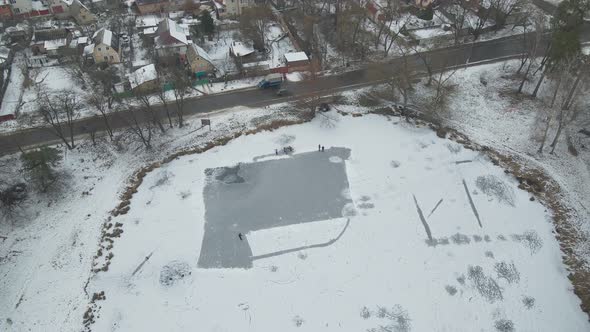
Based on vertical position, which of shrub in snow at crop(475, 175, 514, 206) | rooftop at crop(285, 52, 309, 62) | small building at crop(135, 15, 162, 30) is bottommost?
shrub in snow at crop(475, 175, 514, 206)

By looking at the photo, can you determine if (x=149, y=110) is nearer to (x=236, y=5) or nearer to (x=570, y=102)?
(x=236, y=5)

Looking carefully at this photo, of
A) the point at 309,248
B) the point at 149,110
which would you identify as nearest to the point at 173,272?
the point at 309,248

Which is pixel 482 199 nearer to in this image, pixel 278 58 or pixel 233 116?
pixel 233 116

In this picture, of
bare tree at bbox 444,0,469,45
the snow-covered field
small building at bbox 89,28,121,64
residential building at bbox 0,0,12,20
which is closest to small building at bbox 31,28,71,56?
small building at bbox 89,28,121,64

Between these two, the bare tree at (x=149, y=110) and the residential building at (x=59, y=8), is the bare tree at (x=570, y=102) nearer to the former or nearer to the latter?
the bare tree at (x=149, y=110)

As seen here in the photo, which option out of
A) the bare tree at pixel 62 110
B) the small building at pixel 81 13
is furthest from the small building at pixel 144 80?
the small building at pixel 81 13

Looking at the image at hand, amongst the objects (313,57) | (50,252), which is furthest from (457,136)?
(50,252)

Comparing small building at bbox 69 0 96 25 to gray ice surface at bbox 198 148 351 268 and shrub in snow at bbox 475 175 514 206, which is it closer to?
gray ice surface at bbox 198 148 351 268
